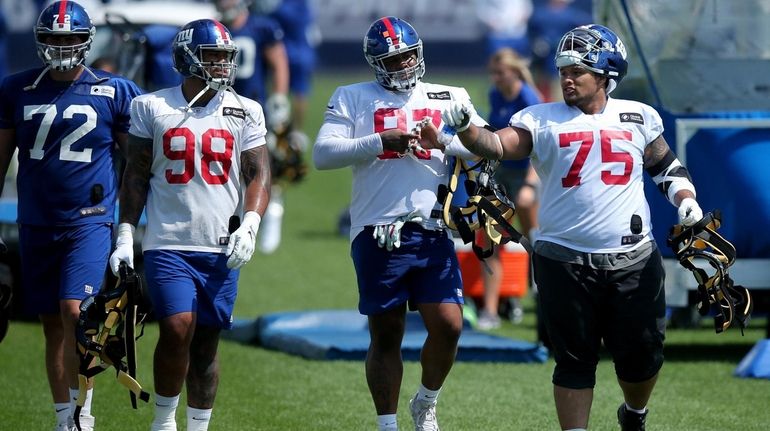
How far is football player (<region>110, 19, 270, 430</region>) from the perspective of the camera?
6.41 metres

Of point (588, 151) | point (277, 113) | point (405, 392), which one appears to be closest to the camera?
point (588, 151)

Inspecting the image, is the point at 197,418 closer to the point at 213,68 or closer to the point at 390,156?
the point at 390,156

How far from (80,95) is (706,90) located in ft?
15.1

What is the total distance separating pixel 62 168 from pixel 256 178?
1.01 m

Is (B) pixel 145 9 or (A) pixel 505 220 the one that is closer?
(A) pixel 505 220

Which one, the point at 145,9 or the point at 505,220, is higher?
the point at 505,220

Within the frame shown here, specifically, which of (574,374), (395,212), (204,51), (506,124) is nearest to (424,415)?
(574,374)

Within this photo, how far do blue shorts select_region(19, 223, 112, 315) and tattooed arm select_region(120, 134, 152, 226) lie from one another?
0.45 meters

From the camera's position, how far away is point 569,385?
6.21m

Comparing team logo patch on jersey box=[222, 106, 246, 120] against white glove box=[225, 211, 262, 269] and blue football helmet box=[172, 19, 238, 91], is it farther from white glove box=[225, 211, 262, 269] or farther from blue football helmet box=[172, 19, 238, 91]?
white glove box=[225, 211, 262, 269]

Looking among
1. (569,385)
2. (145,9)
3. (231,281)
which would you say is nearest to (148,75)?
(145,9)

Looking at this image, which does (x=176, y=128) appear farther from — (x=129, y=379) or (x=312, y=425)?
(x=312, y=425)

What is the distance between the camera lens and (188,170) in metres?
6.43

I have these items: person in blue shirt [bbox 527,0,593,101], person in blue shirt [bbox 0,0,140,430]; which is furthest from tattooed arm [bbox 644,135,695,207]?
person in blue shirt [bbox 527,0,593,101]
